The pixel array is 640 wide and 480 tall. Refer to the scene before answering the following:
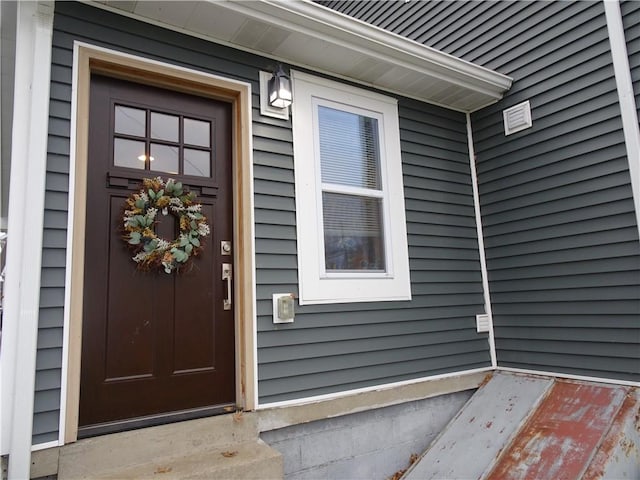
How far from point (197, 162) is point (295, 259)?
0.90 metres

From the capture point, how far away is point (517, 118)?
3.66 meters

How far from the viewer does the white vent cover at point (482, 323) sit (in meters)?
3.71

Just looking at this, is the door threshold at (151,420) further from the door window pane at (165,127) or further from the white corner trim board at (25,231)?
the door window pane at (165,127)

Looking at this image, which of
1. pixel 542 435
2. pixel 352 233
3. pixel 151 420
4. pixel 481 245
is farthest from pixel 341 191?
pixel 542 435

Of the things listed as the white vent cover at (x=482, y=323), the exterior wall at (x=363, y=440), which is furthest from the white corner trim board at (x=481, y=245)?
the exterior wall at (x=363, y=440)

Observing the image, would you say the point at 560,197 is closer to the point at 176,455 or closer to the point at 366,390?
the point at 366,390

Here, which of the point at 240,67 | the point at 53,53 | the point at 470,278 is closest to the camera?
the point at 53,53

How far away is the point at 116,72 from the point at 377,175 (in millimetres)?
1947

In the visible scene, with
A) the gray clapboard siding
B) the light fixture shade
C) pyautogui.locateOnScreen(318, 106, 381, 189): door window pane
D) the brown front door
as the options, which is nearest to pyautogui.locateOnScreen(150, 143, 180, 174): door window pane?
the brown front door

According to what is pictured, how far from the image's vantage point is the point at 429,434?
3295 mm

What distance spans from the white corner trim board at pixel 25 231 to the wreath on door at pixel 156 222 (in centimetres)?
46

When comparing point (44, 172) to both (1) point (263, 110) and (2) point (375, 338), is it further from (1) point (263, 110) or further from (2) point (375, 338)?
(2) point (375, 338)

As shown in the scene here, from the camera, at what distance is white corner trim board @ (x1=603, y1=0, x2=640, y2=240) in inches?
116

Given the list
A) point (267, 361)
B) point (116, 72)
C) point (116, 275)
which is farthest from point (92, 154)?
point (267, 361)
